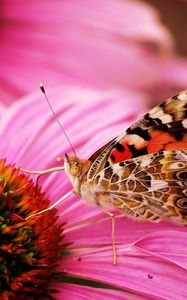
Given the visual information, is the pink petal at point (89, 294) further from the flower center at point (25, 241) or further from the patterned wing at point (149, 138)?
the patterned wing at point (149, 138)

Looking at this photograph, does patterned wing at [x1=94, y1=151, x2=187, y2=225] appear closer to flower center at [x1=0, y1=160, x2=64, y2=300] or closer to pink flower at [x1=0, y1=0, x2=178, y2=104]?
flower center at [x1=0, y1=160, x2=64, y2=300]

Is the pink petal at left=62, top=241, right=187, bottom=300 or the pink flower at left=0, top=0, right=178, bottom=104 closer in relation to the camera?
the pink petal at left=62, top=241, right=187, bottom=300

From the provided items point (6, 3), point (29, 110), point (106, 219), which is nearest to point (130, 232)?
point (106, 219)

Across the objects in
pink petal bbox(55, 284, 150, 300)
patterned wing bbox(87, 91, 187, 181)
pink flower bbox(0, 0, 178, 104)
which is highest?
pink flower bbox(0, 0, 178, 104)

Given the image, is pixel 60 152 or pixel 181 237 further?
pixel 60 152

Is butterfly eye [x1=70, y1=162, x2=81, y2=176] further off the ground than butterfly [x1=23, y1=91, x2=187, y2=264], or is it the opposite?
butterfly eye [x1=70, y1=162, x2=81, y2=176]

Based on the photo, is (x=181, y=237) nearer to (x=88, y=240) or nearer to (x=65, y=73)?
(x=88, y=240)

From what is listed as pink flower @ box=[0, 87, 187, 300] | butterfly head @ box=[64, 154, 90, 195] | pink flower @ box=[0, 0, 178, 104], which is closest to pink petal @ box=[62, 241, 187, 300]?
pink flower @ box=[0, 87, 187, 300]
